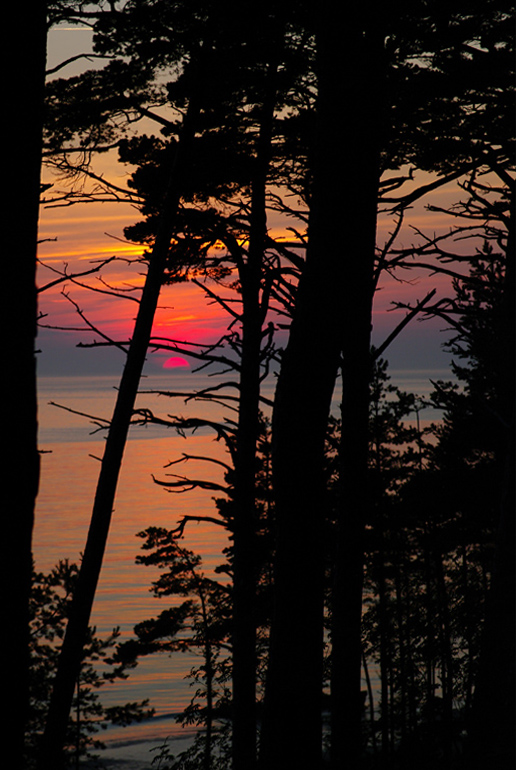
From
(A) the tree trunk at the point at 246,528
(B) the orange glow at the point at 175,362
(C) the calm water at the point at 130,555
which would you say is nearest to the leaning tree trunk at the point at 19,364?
(C) the calm water at the point at 130,555

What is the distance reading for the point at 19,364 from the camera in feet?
8.93

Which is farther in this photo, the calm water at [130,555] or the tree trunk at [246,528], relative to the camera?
the calm water at [130,555]

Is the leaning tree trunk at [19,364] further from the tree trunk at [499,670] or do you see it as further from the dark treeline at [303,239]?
the tree trunk at [499,670]

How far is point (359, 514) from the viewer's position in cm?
746

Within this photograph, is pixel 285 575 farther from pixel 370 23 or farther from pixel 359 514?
pixel 370 23

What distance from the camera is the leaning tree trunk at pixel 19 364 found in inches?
106

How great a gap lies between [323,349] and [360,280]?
242 cm

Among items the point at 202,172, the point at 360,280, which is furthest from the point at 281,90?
the point at 360,280

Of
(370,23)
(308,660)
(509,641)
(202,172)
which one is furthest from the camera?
(202,172)

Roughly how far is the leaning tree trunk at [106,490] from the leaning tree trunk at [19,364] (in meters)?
5.12

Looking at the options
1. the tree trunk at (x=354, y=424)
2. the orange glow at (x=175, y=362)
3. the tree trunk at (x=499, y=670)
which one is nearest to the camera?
the tree trunk at (x=354, y=424)

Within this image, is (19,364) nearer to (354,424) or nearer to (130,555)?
(354,424)

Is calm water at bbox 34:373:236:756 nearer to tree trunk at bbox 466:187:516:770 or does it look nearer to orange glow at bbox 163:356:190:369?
orange glow at bbox 163:356:190:369

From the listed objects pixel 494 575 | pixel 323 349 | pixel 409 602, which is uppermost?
pixel 323 349
